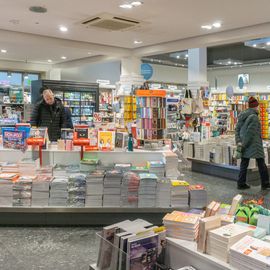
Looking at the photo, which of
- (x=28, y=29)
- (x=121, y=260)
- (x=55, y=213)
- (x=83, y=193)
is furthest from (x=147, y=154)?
(x=28, y=29)

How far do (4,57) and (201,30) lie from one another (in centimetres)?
744

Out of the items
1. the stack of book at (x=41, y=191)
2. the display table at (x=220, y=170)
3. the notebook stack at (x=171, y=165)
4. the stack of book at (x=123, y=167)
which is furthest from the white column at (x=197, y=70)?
the stack of book at (x=41, y=191)

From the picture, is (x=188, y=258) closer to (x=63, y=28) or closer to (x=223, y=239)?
(x=223, y=239)

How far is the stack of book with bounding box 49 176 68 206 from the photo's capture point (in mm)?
4430

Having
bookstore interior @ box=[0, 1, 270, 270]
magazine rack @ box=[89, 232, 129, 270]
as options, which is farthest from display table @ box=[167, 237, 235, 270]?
magazine rack @ box=[89, 232, 129, 270]

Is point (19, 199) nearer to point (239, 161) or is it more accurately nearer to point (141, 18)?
point (141, 18)

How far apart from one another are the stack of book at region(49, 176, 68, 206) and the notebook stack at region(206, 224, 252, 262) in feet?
8.78

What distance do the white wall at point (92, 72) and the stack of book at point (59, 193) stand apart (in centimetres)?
993

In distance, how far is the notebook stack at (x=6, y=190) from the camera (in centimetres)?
440

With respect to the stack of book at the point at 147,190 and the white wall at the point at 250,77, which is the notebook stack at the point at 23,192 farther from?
the white wall at the point at 250,77

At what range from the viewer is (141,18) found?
21.5 feet

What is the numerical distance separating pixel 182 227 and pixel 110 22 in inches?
208

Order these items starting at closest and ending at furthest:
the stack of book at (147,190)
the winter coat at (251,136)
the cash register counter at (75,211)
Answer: the stack of book at (147,190) < the cash register counter at (75,211) < the winter coat at (251,136)

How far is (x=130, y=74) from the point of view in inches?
404
